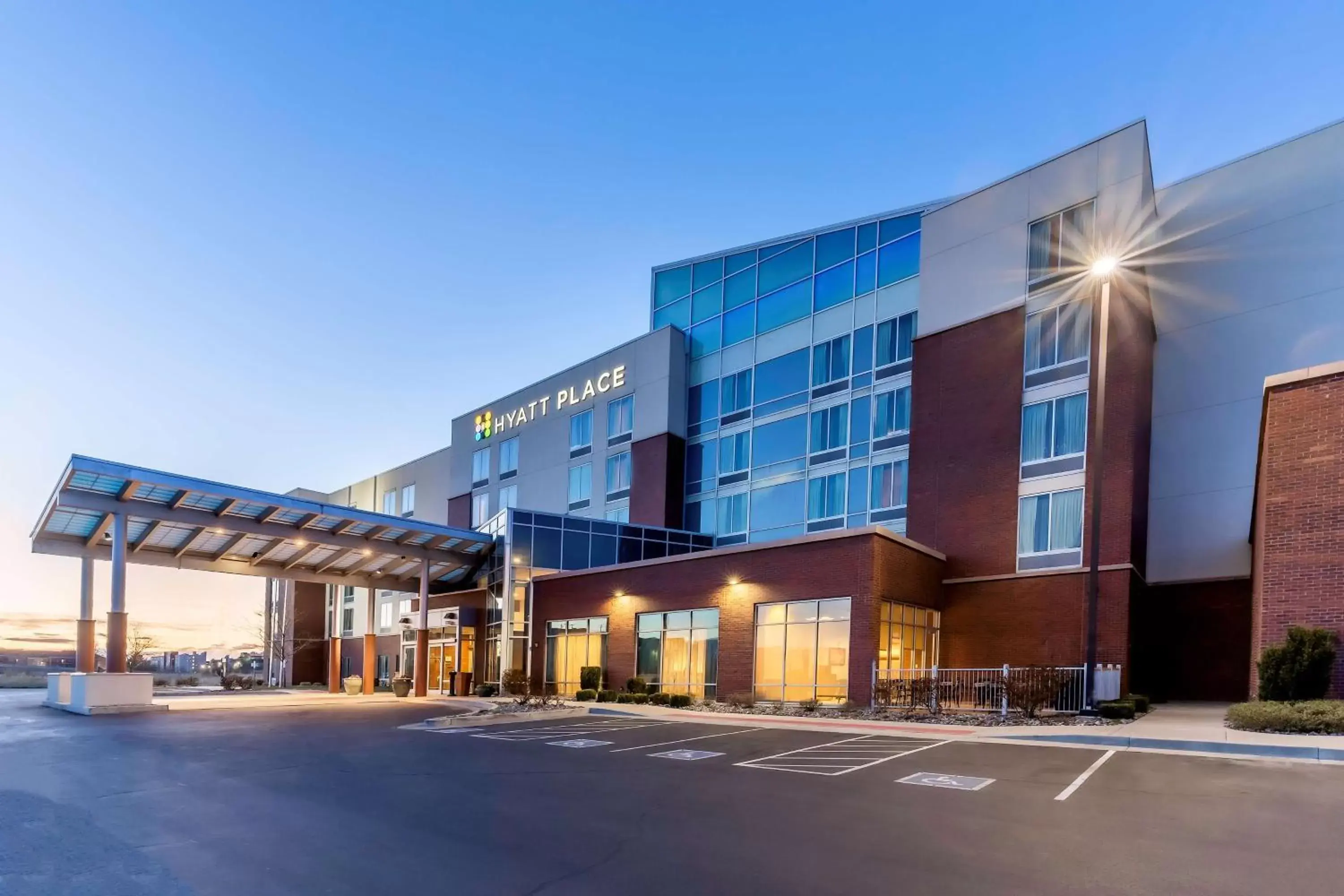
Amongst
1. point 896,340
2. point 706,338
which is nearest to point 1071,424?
point 896,340

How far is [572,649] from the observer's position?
32.4 meters

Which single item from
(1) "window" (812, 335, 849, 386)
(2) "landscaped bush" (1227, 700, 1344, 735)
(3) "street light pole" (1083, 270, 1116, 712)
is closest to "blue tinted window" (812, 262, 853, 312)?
(1) "window" (812, 335, 849, 386)

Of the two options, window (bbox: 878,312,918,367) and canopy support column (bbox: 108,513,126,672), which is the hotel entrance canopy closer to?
canopy support column (bbox: 108,513,126,672)

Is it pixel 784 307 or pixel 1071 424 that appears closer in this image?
pixel 1071 424

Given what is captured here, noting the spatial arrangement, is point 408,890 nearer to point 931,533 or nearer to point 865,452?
point 931,533

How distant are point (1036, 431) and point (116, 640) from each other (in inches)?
1187

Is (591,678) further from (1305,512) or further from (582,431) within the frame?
(1305,512)

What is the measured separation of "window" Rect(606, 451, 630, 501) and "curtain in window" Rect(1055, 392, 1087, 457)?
20824 mm

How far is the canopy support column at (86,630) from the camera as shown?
27312 millimetres

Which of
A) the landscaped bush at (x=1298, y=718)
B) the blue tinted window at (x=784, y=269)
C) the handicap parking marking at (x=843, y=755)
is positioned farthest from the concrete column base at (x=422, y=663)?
the landscaped bush at (x=1298, y=718)

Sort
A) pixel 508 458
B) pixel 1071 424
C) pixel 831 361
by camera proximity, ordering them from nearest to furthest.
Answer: pixel 1071 424 < pixel 831 361 < pixel 508 458

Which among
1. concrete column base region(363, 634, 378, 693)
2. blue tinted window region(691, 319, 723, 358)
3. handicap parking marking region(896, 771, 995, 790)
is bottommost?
concrete column base region(363, 634, 378, 693)

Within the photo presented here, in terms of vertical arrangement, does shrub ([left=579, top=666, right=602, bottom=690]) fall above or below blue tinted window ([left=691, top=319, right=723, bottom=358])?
below

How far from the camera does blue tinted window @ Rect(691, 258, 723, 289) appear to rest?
3828 centimetres
